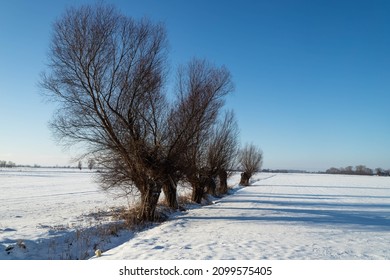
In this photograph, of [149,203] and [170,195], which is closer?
[149,203]

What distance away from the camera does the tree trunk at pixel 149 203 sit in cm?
1677

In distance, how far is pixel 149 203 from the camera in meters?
16.9

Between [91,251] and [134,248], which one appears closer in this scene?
[134,248]

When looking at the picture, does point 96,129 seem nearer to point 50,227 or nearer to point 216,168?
point 50,227

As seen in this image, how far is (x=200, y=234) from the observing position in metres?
12.2

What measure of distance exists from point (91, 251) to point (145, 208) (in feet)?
19.1

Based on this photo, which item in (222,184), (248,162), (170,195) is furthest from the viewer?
(248,162)

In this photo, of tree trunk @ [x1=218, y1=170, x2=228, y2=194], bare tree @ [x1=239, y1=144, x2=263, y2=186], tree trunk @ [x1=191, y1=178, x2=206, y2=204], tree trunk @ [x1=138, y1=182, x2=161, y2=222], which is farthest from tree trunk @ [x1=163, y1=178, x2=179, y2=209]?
bare tree @ [x1=239, y1=144, x2=263, y2=186]

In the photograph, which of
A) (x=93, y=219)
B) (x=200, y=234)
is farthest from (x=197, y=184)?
(x=200, y=234)

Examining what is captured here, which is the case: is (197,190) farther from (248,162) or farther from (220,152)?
(248,162)

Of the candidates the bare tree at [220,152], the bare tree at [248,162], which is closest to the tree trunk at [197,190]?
the bare tree at [220,152]

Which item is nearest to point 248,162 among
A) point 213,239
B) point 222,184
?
point 222,184

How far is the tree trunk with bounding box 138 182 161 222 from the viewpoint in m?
16.8
